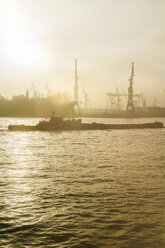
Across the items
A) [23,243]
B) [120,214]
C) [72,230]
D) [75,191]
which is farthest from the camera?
[75,191]

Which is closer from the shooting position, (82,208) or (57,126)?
(82,208)

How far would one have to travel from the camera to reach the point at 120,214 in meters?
10.5

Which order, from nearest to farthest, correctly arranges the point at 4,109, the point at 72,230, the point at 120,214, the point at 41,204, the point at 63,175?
the point at 72,230 → the point at 120,214 → the point at 41,204 → the point at 63,175 → the point at 4,109

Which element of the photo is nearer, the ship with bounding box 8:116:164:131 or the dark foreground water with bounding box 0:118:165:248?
the dark foreground water with bounding box 0:118:165:248

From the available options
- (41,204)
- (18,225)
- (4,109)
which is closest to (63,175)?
(41,204)

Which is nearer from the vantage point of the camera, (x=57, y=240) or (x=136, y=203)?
(x=57, y=240)

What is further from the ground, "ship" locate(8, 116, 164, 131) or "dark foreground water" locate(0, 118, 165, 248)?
"ship" locate(8, 116, 164, 131)

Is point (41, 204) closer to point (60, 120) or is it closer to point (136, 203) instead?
point (136, 203)

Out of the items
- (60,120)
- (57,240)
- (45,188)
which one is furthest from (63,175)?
(60,120)

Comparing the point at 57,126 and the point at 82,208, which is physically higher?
the point at 57,126

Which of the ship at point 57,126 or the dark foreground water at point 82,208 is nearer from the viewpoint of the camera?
the dark foreground water at point 82,208

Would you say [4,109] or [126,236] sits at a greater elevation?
[4,109]

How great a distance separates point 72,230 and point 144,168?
1197 centimetres

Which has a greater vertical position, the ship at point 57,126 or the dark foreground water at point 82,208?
the ship at point 57,126
